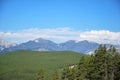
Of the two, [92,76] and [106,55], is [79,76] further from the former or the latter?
[106,55]

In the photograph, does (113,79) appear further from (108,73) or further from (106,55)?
(106,55)

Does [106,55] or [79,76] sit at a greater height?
[106,55]

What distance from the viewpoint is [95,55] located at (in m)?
59.6

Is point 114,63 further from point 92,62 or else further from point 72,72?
point 72,72

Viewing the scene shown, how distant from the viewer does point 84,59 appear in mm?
63562

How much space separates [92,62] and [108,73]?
4517 millimetres

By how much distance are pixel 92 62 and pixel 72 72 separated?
29.4 ft

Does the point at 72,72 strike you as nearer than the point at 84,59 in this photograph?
No

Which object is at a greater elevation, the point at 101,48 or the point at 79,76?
the point at 101,48

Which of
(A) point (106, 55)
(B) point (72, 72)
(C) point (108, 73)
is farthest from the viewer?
(B) point (72, 72)

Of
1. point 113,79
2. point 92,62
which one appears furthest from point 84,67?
point 113,79

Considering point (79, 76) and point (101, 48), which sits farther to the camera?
point (79, 76)

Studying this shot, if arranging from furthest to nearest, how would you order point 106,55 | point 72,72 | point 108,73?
point 72,72 → point 108,73 → point 106,55

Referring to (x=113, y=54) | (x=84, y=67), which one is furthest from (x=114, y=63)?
(x=84, y=67)
